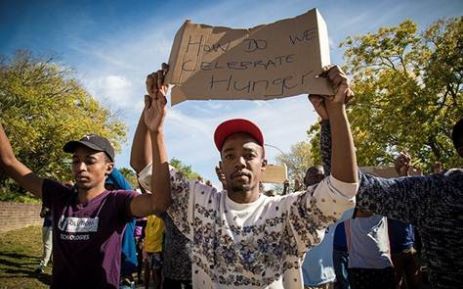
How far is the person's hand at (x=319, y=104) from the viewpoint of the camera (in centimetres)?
195

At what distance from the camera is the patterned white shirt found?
191cm

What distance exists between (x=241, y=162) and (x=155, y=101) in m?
0.62

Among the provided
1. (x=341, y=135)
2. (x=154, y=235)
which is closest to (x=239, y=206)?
(x=341, y=135)

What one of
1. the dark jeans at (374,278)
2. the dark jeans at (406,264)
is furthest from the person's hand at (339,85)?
the dark jeans at (406,264)

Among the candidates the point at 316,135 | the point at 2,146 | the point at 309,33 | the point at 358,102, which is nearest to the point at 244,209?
the point at 309,33

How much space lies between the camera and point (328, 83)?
1.88 meters

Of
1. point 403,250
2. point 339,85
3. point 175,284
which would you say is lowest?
point 175,284

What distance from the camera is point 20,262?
410 inches

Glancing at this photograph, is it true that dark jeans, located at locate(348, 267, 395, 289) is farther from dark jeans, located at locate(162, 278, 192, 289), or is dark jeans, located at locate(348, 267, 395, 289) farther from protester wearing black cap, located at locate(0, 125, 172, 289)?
protester wearing black cap, located at locate(0, 125, 172, 289)

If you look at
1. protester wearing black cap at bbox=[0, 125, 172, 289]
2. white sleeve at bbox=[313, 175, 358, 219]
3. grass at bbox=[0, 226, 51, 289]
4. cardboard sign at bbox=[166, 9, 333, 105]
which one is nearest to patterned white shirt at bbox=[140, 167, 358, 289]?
white sleeve at bbox=[313, 175, 358, 219]

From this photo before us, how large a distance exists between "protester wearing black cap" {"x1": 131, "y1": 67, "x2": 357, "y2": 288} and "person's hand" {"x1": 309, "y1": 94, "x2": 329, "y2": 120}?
0.28ft

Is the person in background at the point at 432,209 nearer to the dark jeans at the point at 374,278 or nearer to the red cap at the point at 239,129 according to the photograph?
the red cap at the point at 239,129

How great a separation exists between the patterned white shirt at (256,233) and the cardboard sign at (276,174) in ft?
24.7

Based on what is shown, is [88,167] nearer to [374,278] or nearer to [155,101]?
[155,101]
